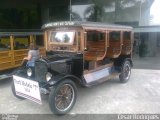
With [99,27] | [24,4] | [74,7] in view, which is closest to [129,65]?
[99,27]

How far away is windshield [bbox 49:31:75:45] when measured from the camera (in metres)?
5.77

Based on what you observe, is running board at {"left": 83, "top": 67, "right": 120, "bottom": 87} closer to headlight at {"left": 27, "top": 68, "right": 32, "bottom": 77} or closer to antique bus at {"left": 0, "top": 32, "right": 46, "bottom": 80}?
headlight at {"left": 27, "top": 68, "right": 32, "bottom": 77}

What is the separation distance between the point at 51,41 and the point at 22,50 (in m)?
2.10

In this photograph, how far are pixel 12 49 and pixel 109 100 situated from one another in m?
3.98

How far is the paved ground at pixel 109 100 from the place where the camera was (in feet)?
16.5

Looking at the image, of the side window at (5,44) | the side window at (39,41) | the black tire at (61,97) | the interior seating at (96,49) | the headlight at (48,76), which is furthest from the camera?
the side window at (39,41)

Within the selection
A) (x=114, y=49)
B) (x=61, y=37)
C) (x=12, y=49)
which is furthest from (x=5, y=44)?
(x=114, y=49)

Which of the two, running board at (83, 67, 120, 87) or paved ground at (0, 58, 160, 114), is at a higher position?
running board at (83, 67, 120, 87)

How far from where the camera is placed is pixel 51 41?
20.4ft

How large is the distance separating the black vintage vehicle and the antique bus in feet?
4.86

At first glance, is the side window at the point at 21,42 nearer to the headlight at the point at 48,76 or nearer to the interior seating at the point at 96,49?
the interior seating at the point at 96,49

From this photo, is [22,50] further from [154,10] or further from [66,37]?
[154,10]

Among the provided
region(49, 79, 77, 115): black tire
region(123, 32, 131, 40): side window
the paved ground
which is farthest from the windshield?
region(123, 32, 131, 40): side window

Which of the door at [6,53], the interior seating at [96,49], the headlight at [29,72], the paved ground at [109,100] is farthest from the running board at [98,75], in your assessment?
the door at [6,53]
